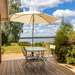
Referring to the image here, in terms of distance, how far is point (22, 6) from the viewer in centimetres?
1457

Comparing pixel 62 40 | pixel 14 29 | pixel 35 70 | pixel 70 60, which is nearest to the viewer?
pixel 35 70

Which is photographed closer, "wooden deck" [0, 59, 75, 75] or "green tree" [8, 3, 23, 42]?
"wooden deck" [0, 59, 75, 75]

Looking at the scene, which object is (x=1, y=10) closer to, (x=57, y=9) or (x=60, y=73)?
(x=60, y=73)

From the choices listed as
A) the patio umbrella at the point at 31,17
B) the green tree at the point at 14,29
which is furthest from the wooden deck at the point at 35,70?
the green tree at the point at 14,29

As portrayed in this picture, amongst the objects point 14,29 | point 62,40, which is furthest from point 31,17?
point 14,29

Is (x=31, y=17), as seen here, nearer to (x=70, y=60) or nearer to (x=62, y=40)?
(x=62, y=40)

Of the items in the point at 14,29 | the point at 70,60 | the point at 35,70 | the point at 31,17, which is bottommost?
the point at 35,70

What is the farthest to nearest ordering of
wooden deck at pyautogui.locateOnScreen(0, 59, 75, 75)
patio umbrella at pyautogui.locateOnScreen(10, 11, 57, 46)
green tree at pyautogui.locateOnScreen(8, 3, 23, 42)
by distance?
green tree at pyautogui.locateOnScreen(8, 3, 23, 42), patio umbrella at pyautogui.locateOnScreen(10, 11, 57, 46), wooden deck at pyautogui.locateOnScreen(0, 59, 75, 75)

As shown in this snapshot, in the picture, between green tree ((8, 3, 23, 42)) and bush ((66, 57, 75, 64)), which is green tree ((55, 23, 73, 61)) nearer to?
bush ((66, 57, 75, 64))

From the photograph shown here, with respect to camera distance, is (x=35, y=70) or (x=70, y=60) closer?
(x=35, y=70)

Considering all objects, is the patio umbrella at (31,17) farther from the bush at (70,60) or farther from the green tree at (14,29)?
the green tree at (14,29)

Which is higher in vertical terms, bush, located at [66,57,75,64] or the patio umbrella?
the patio umbrella

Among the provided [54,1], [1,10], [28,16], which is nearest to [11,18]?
[28,16]

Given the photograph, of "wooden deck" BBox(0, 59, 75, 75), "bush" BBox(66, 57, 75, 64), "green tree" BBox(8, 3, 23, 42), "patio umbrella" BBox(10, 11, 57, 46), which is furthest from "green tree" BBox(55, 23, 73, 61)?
"green tree" BBox(8, 3, 23, 42)
